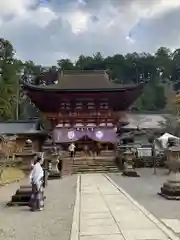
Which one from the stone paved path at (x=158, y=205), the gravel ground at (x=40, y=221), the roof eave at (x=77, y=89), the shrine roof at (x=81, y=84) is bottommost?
the gravel ground at (x=40, y=221)

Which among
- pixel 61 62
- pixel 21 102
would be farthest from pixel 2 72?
pixel 61 62

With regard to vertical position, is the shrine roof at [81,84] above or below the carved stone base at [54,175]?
above

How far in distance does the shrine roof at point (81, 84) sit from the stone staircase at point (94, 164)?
8.37 meters

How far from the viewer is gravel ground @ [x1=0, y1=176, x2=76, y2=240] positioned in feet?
28.0

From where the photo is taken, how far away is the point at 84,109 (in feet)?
129

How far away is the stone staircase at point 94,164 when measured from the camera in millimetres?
29578

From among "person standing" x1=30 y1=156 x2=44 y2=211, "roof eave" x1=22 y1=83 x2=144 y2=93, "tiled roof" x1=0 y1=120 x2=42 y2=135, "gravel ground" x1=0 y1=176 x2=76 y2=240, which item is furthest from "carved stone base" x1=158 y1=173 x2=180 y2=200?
"tiled roof" x1=0 y1=120 x2=42 y2=135

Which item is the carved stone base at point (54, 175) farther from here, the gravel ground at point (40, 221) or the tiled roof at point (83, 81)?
the tiled roof at point (83, 81)

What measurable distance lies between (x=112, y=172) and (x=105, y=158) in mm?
3381

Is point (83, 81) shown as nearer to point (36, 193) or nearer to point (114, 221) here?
point (36, 193)

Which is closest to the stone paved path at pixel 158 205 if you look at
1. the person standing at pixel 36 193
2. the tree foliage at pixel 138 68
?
the person standing at pixel 36 193

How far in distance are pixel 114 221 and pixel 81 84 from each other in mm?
32148

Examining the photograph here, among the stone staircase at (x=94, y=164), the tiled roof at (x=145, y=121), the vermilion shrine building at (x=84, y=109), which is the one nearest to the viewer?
the stone staircase at (x=94, y=164)

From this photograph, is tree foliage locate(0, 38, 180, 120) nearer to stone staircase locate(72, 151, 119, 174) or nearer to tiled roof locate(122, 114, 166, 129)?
tiled roof locate(122, 114, 166, 129)
